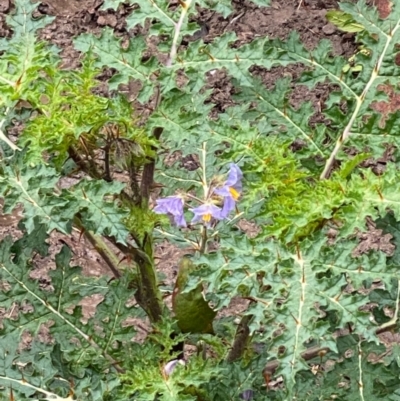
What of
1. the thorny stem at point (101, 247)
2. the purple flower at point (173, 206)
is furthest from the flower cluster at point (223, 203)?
the thorny stem at point (101, 247)

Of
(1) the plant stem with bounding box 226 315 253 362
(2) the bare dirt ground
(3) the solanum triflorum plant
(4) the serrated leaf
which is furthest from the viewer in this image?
(2) the bare dirt ground

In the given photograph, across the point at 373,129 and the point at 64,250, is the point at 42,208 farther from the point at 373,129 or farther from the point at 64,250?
the point at 373,129

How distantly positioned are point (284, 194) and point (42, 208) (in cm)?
29

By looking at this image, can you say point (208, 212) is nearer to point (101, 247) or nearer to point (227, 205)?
point (227, 205)

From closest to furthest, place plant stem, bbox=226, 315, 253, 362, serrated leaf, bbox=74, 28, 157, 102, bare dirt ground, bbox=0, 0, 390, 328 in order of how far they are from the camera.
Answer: serrated leaf, bbox=74, 28, 157, 102, plant stem, bbox=226, 315, 253, 362, bare dirt ground, bbox=0, 0, 390, 328

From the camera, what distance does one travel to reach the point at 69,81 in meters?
1.13

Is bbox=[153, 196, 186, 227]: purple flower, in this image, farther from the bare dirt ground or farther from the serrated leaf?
the bare dirt ground

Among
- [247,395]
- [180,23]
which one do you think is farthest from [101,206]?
[247,395]

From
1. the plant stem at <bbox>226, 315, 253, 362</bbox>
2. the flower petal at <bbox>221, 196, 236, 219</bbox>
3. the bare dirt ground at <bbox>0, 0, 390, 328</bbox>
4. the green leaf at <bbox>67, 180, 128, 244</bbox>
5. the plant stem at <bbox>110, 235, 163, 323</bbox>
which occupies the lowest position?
the bare dirt ground at <bbox>0, 0, 390, 328</bbox>

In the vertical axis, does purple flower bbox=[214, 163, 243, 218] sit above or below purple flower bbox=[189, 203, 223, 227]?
above

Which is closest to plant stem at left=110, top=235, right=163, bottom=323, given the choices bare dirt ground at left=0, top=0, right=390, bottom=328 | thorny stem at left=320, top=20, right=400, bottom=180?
thorny stem at left=320, top=20, right=400, bottom=180

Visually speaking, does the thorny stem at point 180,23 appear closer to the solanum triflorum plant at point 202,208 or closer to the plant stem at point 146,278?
the solanum triflorum plant at point 202,208

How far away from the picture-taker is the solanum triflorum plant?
3.29 ft

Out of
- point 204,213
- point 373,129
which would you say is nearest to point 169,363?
point 204,213
